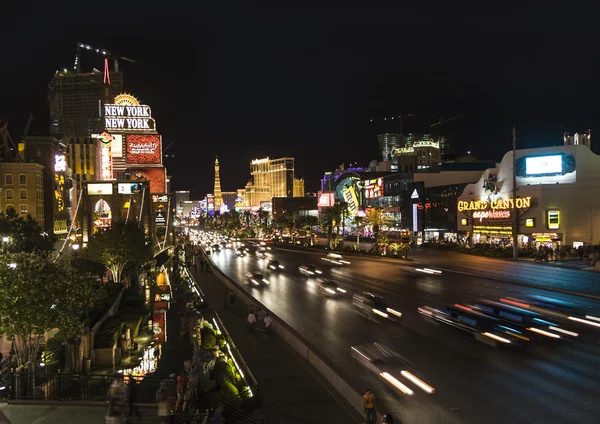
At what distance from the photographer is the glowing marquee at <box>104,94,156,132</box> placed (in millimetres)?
114688

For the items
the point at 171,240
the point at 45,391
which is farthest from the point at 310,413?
the point at 171,240

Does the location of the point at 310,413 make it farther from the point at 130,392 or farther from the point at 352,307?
the point at 352,307

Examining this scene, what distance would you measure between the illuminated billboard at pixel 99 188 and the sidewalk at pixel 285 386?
5622cm

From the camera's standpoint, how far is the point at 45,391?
1411 centimetres

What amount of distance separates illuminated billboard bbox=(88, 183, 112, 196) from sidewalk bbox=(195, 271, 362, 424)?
56224 mm

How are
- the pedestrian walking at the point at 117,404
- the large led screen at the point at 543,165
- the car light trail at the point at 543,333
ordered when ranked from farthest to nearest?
the large led screen at the point at 543,165 → the car light trail at the point at 543,333 → the pedestrian walking at the point at 117,404

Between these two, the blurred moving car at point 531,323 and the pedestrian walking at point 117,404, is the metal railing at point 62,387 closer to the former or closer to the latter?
the pedestrian walking at point 117,404

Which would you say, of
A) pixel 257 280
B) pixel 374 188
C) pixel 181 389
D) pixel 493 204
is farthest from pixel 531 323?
pixel 374 188

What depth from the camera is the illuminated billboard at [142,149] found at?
11169cm

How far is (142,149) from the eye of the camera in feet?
370

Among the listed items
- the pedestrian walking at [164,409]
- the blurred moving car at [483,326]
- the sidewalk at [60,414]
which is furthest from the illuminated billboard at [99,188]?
the pedestrian walking at [164,409]

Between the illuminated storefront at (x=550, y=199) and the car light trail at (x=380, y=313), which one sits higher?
the illuminated storefront at (x=550, y=199)

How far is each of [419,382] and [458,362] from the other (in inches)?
128

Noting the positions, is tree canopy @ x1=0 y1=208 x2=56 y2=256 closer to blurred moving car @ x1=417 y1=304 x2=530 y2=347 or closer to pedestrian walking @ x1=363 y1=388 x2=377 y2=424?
blurred moving car @ x1=417 y1=304 x2=530 y2=347
